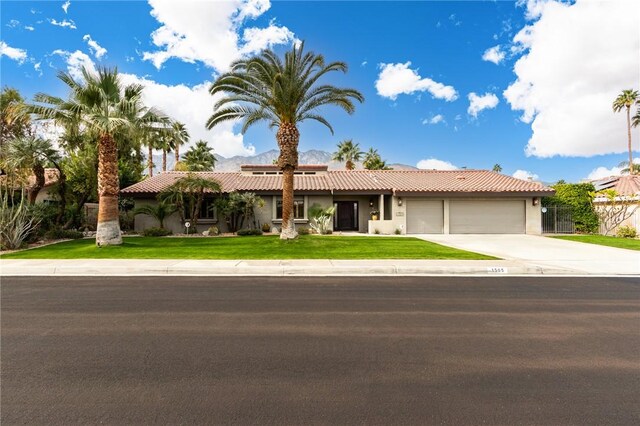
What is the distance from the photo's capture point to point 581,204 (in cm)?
2336

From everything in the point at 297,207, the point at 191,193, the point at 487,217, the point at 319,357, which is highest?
the point at 191,193

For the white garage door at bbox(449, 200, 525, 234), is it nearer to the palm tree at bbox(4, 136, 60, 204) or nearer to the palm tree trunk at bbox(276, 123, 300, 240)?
the palm tree trunk at bbox(276, 123, 300, 240)

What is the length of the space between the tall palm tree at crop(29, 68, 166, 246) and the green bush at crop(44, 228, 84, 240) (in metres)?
5.83

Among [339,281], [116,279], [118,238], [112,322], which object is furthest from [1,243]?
[339,281]

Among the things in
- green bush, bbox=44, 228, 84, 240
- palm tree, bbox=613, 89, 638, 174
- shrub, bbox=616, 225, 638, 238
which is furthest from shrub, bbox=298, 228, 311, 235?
palm tree, bbox=613, 89, 638, 174

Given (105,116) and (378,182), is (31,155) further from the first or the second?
(378,182)

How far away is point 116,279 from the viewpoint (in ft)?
30.0

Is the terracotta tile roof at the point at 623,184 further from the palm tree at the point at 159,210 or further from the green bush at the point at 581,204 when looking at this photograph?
the palm tree at the point at 159,210

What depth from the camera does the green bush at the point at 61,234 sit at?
59.7 feet

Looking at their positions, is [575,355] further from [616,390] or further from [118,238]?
[118,238]

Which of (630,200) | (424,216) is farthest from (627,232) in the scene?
(424,216)

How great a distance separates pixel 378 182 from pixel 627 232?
16870 mm

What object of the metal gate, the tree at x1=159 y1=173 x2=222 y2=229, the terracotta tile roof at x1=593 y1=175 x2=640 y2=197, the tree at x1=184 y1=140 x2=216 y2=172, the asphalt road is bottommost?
the asphalt road

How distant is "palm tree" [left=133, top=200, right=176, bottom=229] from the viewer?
21625 millimetres
